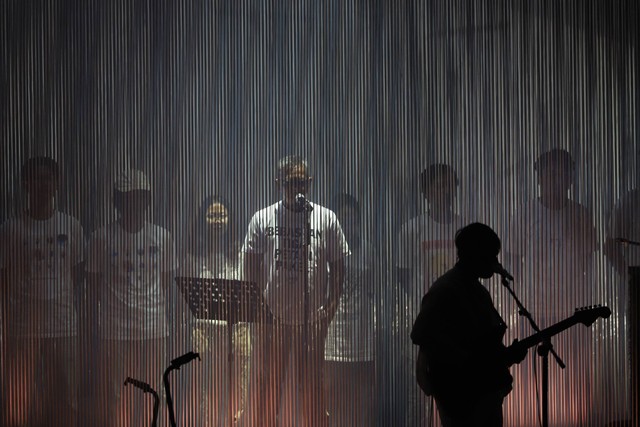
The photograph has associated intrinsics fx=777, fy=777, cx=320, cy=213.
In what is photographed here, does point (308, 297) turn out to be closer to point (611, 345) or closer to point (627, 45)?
point (611, 345)

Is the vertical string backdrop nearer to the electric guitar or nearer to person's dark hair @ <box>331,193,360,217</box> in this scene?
person's dark hair @ <box>331,193,360,217</box>

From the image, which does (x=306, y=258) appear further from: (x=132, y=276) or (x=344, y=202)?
(x=132, y=276)

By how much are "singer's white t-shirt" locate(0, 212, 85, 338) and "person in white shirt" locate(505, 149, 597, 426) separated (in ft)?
8.34

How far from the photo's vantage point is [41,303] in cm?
448

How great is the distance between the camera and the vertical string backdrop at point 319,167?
440 centimetres

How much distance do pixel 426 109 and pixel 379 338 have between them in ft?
4.39

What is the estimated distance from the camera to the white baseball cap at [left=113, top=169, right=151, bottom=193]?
4461mm

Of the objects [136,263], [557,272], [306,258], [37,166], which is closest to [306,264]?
[306,258]

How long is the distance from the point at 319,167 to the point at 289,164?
0.17 m

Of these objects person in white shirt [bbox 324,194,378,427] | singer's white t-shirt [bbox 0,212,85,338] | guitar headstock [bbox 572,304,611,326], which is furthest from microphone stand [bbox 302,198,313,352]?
guitar headstock [bbox 572,304,611,326]

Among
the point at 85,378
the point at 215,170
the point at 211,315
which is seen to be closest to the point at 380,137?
the point at 215,170

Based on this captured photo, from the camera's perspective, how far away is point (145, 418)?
173 inches

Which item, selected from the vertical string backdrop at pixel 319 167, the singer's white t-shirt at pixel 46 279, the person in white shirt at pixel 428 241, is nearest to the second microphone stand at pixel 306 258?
the vertical string backdrop at pixel 319 167

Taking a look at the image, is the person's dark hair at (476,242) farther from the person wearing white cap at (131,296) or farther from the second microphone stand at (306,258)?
the person wearing white cap at (131,296)
